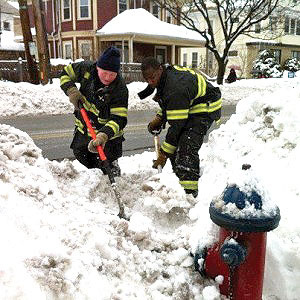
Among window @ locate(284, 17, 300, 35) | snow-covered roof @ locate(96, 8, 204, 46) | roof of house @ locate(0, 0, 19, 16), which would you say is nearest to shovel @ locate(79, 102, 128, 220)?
snow-covered roof @ locate(96, 8, 204, 46)

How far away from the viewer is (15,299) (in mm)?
1914

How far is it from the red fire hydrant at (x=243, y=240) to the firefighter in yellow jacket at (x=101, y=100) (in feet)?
5.78

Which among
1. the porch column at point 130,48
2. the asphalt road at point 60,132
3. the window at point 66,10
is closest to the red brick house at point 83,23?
the window at point 66,10

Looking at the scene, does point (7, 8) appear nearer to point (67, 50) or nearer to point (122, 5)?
point (67, 50)

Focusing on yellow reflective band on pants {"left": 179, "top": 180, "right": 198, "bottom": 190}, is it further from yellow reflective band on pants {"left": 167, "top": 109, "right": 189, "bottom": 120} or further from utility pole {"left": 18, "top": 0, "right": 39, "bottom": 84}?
utility pole {"left": 18, "top": 0, "right": 39, "bottom": 84}

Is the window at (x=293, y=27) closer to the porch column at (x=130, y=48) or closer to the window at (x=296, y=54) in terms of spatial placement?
the window at (x=296, y=54)

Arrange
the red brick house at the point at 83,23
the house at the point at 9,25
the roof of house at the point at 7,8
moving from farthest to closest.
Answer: the roof of house at the point at 7,8 → the house at the point at 9,25 → the red brick house at the point at 83,23

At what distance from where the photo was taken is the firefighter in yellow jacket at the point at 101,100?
425 centimetres

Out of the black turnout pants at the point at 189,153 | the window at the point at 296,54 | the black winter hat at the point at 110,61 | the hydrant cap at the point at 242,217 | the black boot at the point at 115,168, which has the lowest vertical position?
the window at the point at 296,54

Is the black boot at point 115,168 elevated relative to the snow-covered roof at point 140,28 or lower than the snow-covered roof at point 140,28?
lower

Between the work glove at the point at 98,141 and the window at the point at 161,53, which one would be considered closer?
the work glove at the point at 98,141

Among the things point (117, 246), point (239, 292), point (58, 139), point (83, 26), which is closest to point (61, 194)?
point (117, 246)

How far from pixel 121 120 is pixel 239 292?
2.36 metres

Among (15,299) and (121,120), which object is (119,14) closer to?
(121,120)
